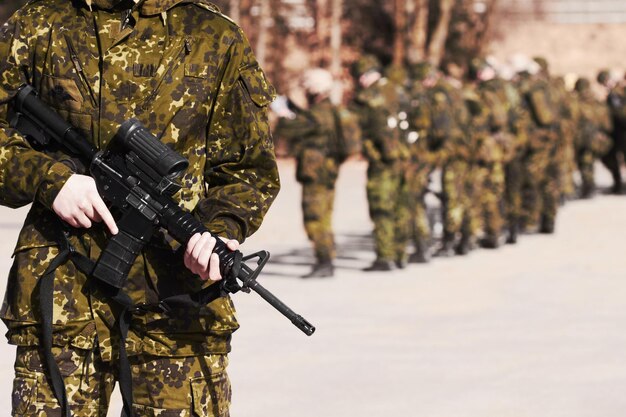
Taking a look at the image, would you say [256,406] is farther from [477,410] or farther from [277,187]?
[277,187]

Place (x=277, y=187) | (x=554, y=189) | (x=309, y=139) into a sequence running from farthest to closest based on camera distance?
(x=554, y=189) → (x=309, y=139) → (x=277, y=187)

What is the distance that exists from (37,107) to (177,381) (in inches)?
28.9

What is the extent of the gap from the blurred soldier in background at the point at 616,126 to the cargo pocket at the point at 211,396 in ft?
74.6

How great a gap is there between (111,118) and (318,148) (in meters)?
10.2

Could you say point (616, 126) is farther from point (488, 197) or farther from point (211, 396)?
point (211, 396)

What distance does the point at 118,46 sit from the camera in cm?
406

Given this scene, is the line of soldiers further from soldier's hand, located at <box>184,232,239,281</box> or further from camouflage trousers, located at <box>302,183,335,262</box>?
soldier's hand, located at <box>184,232,239,281</box>

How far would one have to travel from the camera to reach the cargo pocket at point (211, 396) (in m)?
4.12

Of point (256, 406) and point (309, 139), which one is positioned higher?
point (309, 139)

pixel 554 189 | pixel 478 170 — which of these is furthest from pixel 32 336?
pixel 554 189

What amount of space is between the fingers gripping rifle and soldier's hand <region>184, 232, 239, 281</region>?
0.02 meters

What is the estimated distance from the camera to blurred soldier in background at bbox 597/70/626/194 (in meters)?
26.5

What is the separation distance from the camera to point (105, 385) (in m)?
4.13

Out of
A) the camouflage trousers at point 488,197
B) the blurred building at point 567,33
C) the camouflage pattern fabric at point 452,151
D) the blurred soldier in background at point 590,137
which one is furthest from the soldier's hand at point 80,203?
the blurred building at point 567,33
